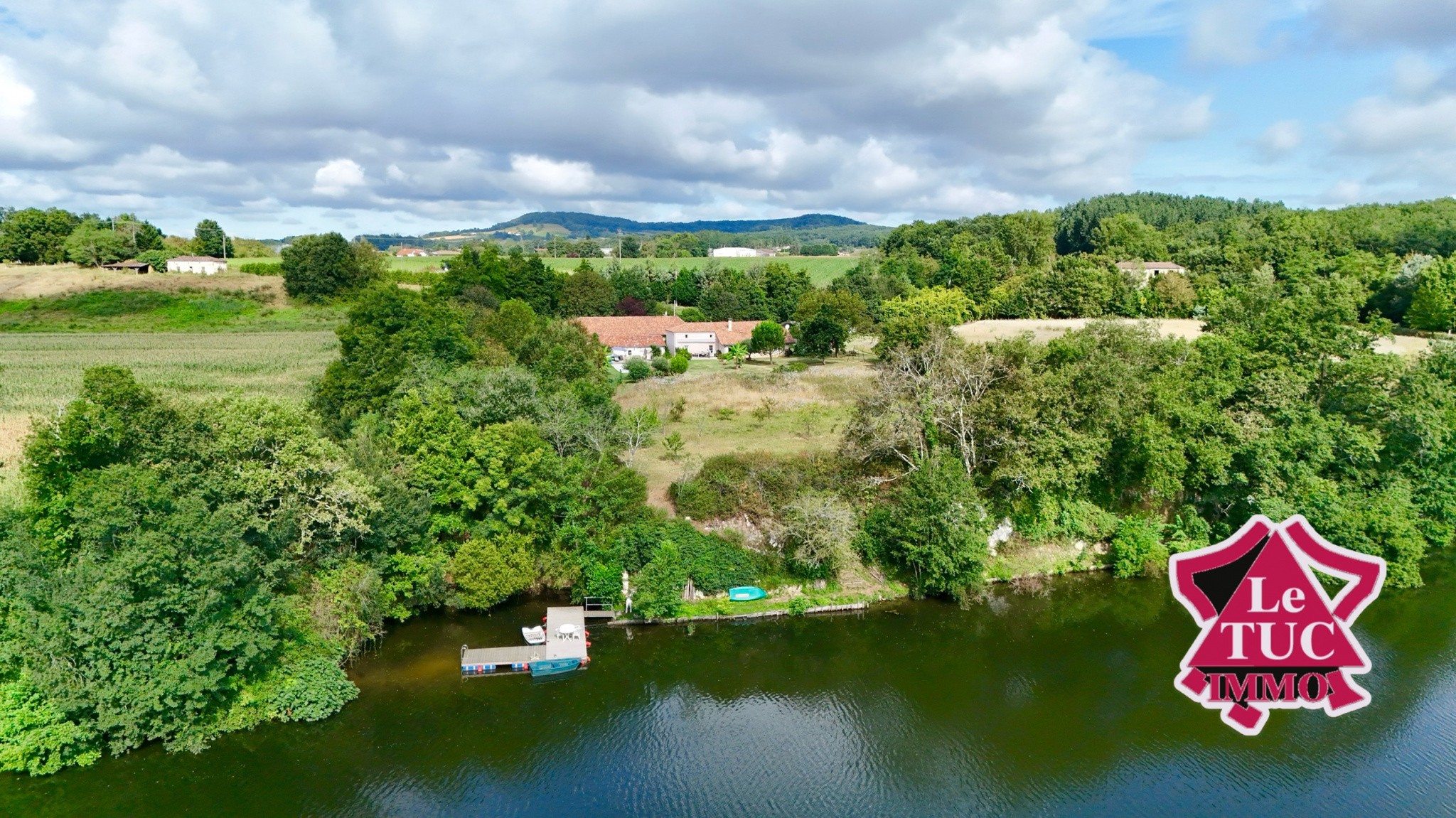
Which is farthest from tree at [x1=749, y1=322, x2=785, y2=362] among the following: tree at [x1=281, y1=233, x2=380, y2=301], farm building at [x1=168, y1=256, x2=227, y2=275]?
farm building at [x1=168, y1=256, x2=227, y2=275]

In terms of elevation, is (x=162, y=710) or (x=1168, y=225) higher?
(x=1168, y=225)

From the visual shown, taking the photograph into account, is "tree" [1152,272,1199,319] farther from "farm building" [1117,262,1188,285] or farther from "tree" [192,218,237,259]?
→ "tree" [192,218,237,259]

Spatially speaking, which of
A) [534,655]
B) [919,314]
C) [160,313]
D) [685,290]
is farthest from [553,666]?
[685,290]

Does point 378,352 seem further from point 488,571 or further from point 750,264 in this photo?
point 750,264

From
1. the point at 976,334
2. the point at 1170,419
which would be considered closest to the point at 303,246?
the point at 976,334

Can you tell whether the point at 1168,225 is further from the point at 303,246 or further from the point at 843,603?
the point at 303,246

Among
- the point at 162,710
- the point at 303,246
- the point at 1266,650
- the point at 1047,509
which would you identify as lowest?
the point at 162,710
